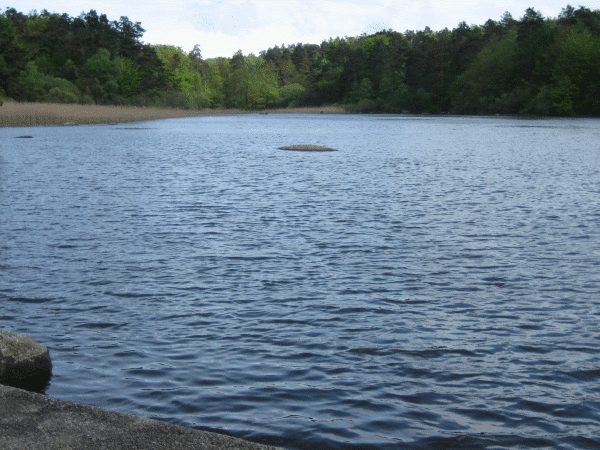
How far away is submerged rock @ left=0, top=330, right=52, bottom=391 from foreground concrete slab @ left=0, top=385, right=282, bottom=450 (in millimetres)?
1871

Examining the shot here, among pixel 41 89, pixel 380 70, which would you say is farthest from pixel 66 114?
pixel 380 70

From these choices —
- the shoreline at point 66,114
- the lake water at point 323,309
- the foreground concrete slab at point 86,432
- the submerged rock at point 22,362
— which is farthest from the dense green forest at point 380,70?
the foreground concrete slab at point 86,432

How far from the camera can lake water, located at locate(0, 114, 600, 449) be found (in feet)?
22.6

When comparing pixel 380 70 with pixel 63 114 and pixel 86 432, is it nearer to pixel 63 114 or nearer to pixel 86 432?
pixel 63 114

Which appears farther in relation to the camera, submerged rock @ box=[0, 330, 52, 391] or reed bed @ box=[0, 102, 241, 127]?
reed bed @ box=[0, 102, 241, 127]

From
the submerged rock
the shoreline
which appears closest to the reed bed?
the shoreline

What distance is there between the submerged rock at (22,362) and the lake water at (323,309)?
0.87 feet

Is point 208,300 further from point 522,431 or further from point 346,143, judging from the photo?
point 346,143

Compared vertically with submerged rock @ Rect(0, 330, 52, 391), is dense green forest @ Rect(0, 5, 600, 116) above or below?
above

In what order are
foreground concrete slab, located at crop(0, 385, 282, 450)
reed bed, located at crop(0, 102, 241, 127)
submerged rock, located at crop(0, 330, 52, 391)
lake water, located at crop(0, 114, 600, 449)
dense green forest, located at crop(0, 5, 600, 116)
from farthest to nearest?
dense green forest, located at crop(0, 5, 600, 116), reed bed, located at crop(0, 102, 241, 127), submerged rock, located at crop(0, 330, 52, 391), lake water, located at crop(0, 114, 600, 449), foreground concrete slab, located at crop(0, 385, 282, 450)

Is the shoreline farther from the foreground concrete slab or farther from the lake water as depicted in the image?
the foreground concrete slab

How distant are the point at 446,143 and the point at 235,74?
135 m

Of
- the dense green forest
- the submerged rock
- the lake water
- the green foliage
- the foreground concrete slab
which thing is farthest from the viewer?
the dense green forest

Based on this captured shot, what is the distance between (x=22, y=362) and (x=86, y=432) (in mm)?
2828
